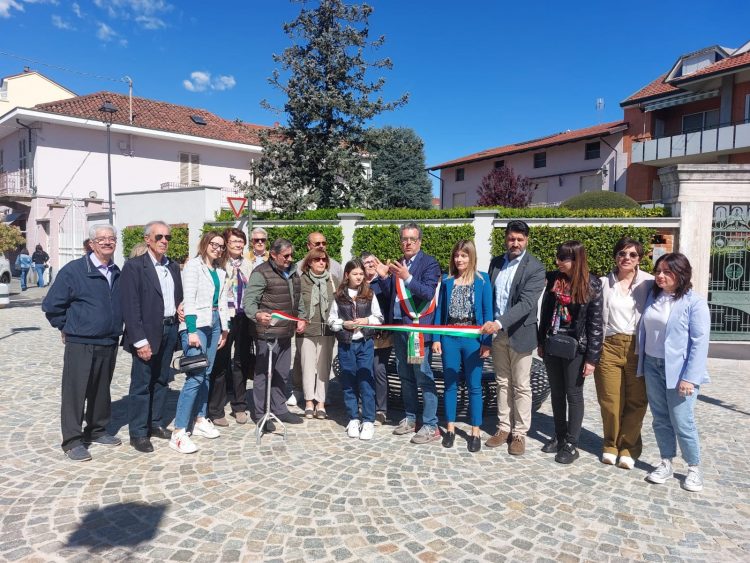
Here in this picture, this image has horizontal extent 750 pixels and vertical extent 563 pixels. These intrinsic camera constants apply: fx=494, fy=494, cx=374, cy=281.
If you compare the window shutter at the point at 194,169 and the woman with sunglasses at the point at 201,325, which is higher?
the window shutter at the point at 194,169

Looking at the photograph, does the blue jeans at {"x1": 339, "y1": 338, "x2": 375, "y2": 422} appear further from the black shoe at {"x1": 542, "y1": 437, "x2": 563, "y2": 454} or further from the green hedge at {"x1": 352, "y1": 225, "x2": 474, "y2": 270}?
the green hedge at {"x1": 352, "y1": 225, "x2": 474, "y2": 270}

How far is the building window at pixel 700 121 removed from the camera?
947 inches

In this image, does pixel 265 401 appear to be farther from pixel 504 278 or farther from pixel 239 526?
pixel 504 278

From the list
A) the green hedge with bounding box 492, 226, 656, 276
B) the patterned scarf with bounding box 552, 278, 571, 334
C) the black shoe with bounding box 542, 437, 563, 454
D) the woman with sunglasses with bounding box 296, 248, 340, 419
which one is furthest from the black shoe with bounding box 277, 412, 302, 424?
the green hedge with bounding box 492, 226, 656, 276

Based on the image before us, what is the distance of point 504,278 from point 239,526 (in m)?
3.10

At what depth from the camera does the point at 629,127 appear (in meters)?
26.9

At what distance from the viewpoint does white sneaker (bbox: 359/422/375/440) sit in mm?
4996

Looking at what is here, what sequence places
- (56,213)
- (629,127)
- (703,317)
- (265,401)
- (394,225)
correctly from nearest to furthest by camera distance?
(703,317), (265,401), (394,225), (56,213), (629,127)

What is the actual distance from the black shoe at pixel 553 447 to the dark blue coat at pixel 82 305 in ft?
13.9

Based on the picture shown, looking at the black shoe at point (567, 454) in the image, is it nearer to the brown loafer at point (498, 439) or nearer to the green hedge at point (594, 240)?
the brown loafer at point (498, 439)

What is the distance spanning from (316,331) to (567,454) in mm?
2865

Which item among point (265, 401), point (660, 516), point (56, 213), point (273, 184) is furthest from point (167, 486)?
point (56, 213)

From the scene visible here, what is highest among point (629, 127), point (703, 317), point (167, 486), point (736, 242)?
point (629, 127)

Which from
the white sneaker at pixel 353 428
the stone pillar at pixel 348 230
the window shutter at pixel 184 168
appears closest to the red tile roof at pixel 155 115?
the window shutter at pixel 184 168
